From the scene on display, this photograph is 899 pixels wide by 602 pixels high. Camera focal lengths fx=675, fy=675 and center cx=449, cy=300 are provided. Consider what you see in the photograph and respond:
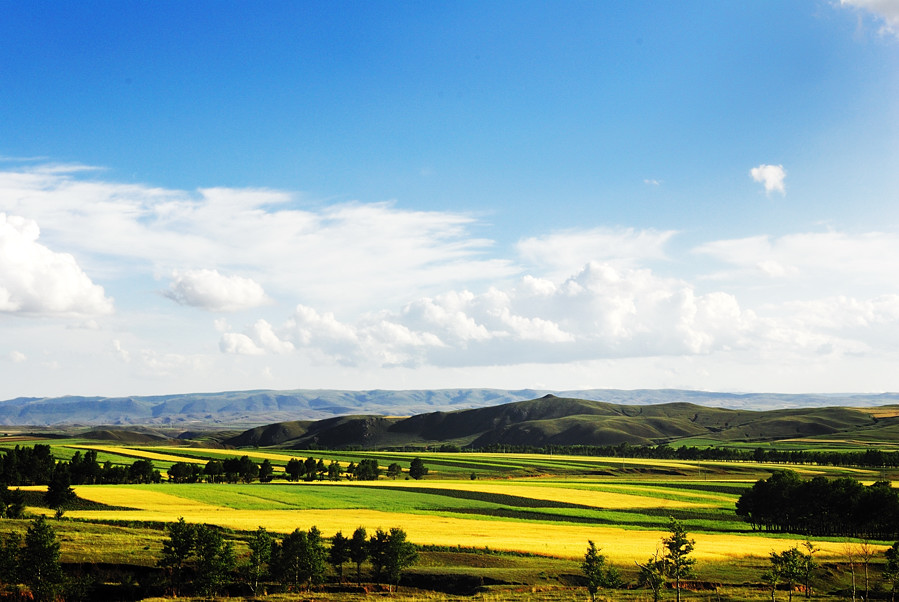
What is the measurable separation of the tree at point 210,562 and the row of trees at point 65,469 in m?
91.8

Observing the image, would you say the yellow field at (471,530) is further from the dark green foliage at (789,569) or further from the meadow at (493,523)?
the dark green foliage at (789,569)

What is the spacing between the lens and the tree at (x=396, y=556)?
6228cm

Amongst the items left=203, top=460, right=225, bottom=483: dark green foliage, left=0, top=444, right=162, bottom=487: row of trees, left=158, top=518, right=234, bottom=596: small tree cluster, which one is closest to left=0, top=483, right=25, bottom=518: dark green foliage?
left=0, top=444, right=162, bottom=487: row of trees

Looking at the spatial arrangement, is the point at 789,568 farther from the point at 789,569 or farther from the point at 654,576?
the point at 654,576

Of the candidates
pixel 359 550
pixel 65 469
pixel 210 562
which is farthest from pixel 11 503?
pixel 359 550

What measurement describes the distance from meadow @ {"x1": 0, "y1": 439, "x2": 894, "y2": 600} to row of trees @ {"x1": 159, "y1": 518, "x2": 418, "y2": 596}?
2773 mm

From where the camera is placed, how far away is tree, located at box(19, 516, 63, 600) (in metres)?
53.9

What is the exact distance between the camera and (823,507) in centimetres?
10462

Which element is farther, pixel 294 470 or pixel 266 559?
pixel 294 470

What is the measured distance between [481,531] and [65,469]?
9625cm

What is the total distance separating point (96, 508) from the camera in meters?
102

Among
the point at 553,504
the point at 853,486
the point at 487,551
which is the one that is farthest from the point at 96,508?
the point at 853,486

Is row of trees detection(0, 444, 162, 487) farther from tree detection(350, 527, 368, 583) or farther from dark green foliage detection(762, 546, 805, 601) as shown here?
dark green foliage detection(762, 546, 805, 601)

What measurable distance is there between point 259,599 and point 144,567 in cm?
1193
